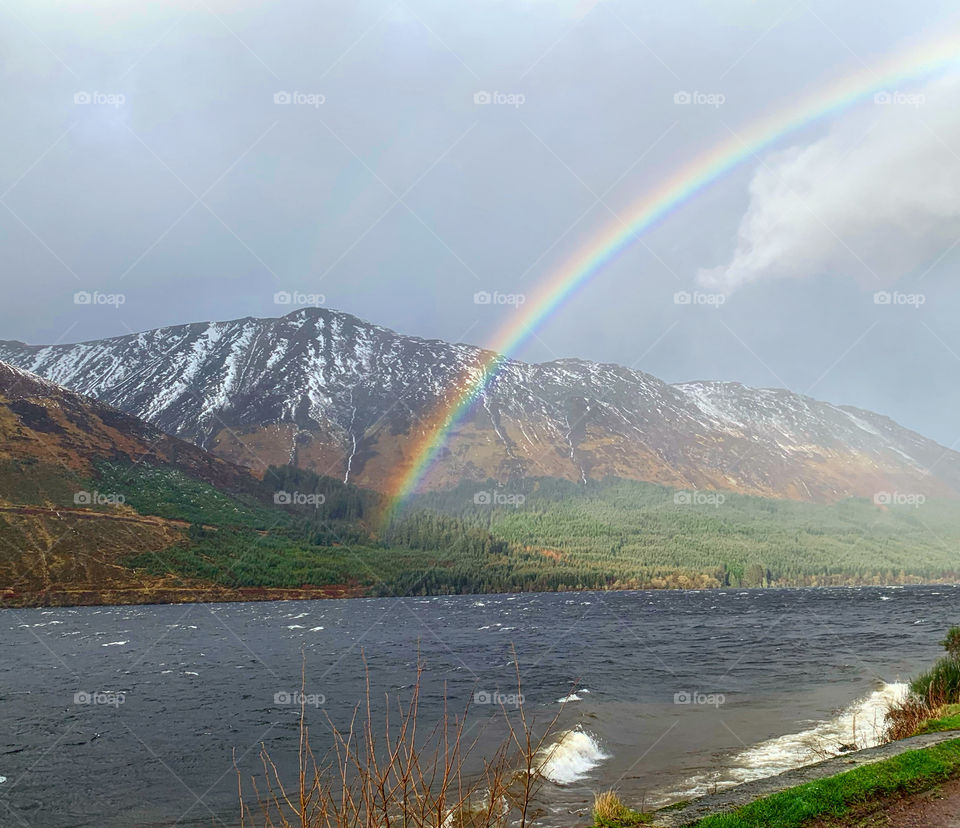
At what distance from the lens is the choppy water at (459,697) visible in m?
21.6

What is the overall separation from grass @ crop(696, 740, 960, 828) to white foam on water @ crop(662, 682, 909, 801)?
6.19 meters

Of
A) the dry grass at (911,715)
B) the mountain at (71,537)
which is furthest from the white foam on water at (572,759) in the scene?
the mountain at (71,537)

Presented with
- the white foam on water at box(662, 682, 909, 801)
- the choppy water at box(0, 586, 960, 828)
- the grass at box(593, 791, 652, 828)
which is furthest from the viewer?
the choppy water at box(0, 586, 960, 828)

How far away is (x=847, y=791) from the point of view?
10570 mm

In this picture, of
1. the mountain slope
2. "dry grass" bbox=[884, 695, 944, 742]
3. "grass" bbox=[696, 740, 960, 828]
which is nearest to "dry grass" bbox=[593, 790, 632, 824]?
"grass" bbox=[696, 740, 960, 828]

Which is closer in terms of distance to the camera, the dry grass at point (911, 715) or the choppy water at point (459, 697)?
the dry grass at point (911, 715)

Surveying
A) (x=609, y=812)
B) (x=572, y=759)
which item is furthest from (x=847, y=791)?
(x=572, y=759)

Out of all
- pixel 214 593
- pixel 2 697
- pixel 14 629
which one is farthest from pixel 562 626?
pixel 214 593

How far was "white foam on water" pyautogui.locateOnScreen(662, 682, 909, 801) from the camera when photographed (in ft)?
61.6

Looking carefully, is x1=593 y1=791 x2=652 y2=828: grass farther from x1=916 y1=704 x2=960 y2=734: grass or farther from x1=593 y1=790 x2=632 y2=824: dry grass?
x1=916 y1=704 x2=960 y2=734: grass

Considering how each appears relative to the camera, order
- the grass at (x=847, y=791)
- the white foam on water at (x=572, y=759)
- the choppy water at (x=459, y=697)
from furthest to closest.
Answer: the choppy water at (x=459, y=697), the white foam on water at (x=572, y=759), the grass at (x=847, y=791)

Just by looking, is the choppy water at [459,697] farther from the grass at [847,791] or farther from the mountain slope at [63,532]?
the mountain slope at [63,532]

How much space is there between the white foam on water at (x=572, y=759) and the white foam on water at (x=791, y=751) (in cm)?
351

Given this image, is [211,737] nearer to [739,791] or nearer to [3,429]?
[739,791]
